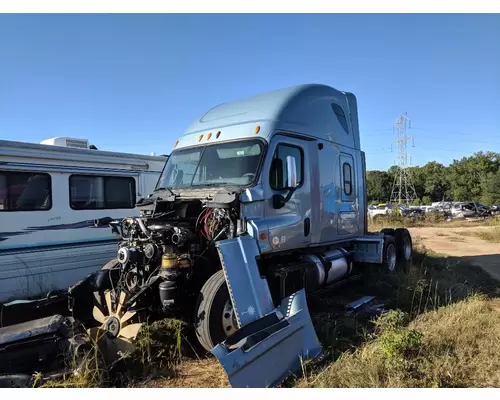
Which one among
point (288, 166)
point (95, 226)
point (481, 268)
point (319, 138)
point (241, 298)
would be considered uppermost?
point (319, 138)

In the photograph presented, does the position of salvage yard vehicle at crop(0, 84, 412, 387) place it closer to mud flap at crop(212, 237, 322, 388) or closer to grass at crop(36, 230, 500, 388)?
mud flap at crop(212, 237, 322, 388)

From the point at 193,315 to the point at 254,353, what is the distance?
52.4 inches

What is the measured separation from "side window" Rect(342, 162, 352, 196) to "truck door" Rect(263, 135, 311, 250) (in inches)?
58.6

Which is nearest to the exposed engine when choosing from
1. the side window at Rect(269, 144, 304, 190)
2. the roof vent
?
the side window at Rect(269, 144, 304, 190)

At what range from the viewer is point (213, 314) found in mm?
4512

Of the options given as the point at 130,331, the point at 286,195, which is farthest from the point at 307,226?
the point at 130,331

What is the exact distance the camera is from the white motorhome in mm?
6996

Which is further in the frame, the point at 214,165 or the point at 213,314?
the point at 214,165

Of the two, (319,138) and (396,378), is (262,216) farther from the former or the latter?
(396,378)

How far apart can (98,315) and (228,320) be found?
169 cm

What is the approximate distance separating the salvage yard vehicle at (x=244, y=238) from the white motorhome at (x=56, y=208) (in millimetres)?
2130

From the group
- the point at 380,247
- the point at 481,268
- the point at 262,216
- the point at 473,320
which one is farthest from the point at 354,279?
the point at 481,268

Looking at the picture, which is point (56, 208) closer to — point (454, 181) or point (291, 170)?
point (291, 170)

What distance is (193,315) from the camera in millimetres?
4762
